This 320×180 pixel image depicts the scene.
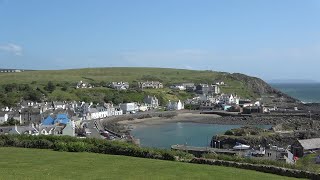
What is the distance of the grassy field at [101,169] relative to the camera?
18250 millimetres

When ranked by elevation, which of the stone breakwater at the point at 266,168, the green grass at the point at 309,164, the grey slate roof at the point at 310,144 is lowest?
the grey slate roof at the point at 310,144

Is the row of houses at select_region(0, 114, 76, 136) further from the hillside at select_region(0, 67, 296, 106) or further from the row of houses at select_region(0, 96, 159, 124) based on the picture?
the hillside at select_region(0, 67, 296, 106)

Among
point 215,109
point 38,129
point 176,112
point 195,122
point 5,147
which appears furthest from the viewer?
point 215,109

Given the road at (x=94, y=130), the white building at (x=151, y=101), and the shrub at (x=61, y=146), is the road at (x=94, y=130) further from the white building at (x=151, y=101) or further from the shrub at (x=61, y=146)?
the white building at (x=151, y=101)

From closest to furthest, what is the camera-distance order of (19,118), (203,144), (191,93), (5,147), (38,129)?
(5,147)
(38,129)
(203,144)
(19,118)
(191,93)

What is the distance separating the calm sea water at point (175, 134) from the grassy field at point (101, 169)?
31113 millimetres

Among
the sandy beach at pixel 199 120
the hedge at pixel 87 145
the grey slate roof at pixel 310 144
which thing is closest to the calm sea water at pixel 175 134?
the sandy beach at pixel 199 120

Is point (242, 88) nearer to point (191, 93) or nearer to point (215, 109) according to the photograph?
point (191, 93)

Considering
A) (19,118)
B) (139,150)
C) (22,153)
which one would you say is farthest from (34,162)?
(19,118)

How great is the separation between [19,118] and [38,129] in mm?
21616

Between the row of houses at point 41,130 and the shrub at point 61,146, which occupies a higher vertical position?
the shrub at point 61,146

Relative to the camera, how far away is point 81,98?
110 meters

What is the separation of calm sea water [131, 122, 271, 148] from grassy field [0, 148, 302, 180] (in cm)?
3111

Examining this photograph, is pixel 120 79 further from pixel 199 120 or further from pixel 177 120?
pixel 199 120
